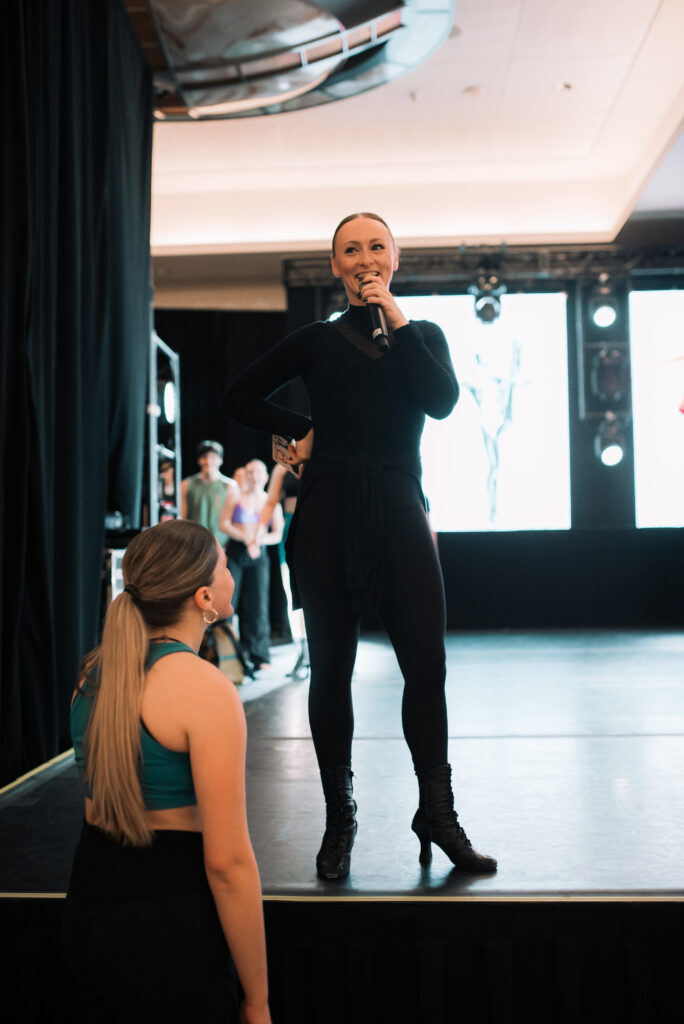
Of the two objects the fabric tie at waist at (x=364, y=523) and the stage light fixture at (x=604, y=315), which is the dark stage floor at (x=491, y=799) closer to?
the fabric tie at waist at (x=364, y=523)

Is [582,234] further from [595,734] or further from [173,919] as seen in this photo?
[173,919]

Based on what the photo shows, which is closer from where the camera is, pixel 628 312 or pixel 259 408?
pixel 259 408

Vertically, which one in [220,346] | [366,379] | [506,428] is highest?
[220,346]

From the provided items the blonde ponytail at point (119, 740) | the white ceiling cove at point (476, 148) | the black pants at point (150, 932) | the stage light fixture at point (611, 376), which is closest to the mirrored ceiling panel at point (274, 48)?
the white ceiling cove at point (476, 148)

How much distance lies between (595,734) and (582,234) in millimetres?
5350

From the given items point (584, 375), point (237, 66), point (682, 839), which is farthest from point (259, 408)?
point (584, 375)

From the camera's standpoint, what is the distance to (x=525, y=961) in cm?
145

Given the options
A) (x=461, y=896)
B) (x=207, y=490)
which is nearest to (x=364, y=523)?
(x=461, y=896)

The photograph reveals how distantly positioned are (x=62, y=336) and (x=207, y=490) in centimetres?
278

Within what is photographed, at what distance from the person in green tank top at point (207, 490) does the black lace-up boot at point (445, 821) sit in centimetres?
398

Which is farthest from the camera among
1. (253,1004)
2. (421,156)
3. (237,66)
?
(421,156)

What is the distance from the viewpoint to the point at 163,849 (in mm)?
1035

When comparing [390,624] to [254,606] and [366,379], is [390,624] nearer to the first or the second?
[366,379]

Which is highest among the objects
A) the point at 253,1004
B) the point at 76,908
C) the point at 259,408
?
the point at 259,408
